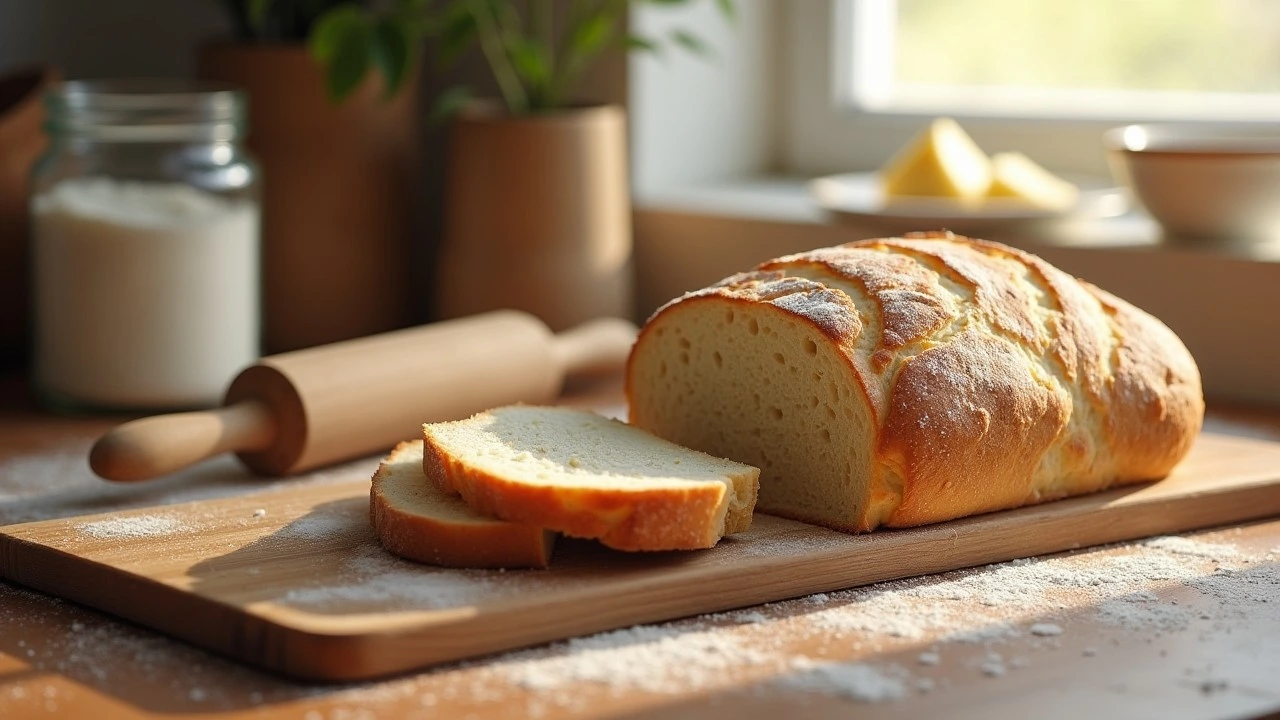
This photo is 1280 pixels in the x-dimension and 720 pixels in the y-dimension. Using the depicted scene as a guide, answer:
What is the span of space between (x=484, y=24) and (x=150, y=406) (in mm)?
697

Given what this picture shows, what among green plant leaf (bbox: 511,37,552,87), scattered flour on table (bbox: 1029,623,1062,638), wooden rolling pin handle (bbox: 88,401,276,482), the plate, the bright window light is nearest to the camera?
scattered flour on table (bbox: 1029,623,1062,638)

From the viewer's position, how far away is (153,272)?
1958mm

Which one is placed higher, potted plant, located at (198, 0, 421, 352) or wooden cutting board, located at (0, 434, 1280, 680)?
potted plant, located at (198, 0, 421, 352)

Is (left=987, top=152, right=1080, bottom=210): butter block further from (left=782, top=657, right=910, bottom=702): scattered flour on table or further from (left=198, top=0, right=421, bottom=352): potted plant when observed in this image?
(left=782, top=657, right=910, bottom=702): scattered flour on table

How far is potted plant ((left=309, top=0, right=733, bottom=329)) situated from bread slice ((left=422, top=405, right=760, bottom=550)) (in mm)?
787

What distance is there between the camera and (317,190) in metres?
2.38

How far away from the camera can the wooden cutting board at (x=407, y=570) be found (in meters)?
1.15

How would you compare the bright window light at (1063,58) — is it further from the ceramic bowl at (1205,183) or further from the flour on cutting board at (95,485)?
the flour on cutting board at (95,485)

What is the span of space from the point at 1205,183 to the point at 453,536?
1121 mm

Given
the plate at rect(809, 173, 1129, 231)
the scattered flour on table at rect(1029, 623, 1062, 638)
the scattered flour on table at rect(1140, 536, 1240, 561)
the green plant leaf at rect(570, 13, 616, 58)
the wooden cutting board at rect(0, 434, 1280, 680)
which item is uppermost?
the green plant leaf at rect(570, 13, 616, 58)

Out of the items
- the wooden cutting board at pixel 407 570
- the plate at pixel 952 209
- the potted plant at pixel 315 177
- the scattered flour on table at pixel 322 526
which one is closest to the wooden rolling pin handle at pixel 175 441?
the wooden cutting board at pixel 407 570

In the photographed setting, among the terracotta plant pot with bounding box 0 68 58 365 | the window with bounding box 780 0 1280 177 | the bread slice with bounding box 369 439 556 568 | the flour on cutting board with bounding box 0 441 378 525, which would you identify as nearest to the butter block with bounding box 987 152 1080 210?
the window with bounding box 780 0 1280 177

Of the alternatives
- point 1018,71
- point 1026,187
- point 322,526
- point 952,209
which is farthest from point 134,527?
point 1018,71

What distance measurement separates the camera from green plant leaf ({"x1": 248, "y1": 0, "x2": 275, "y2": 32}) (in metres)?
2.12
